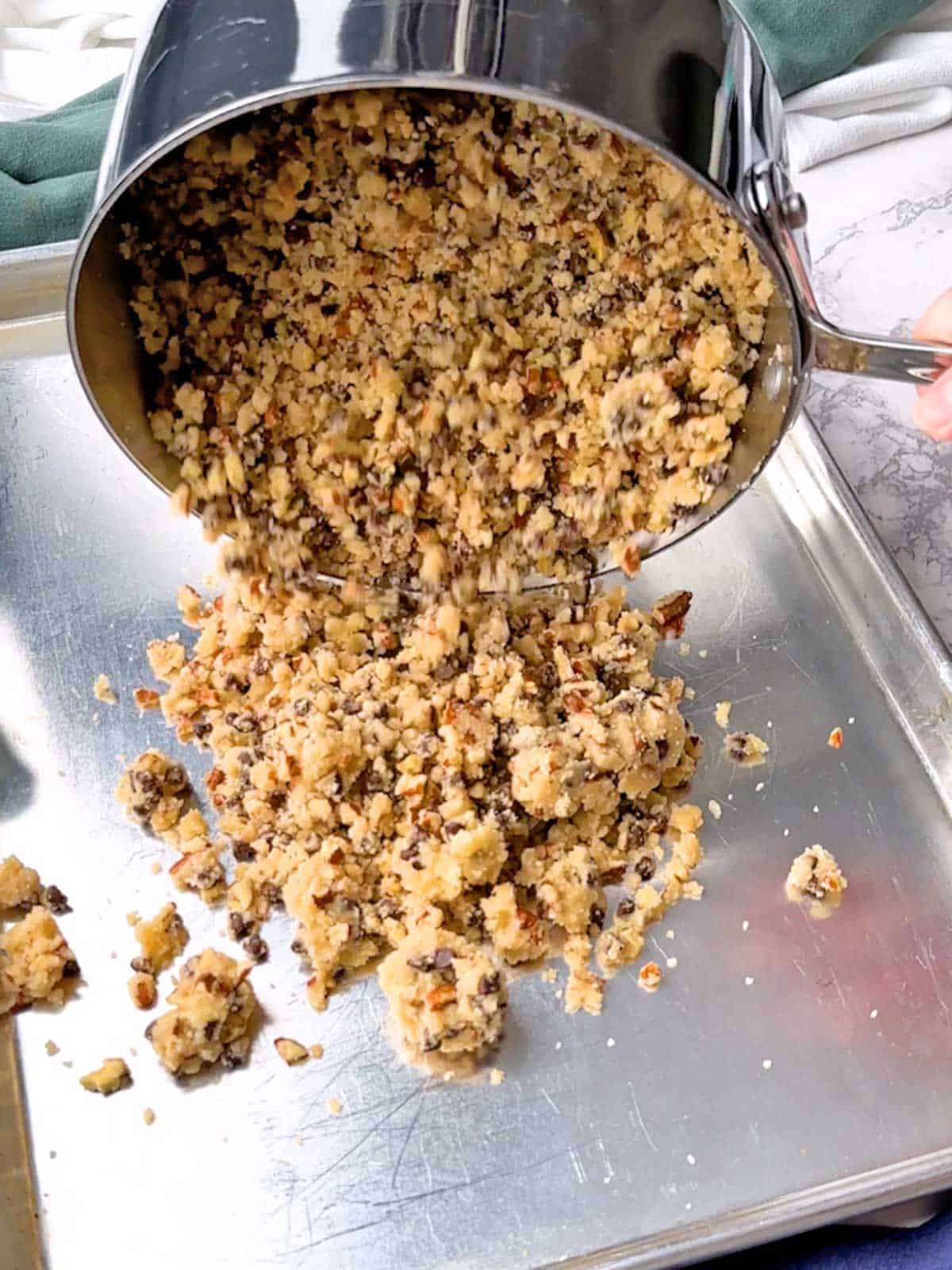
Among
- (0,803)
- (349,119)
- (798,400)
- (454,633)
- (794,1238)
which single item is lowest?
(794,1238)

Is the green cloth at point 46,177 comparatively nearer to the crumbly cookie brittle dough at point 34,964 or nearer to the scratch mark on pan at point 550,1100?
the crumbly cookie brittle dough at point 34,964

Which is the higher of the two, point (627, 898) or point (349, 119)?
point (349, 119)

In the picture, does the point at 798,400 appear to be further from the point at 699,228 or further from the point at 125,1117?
the point at 125,1117

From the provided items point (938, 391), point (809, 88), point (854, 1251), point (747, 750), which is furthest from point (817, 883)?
point (809, 88)

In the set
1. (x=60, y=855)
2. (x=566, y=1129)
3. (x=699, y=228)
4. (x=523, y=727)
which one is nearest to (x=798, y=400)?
(x=699, y=228)

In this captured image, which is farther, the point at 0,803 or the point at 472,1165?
the point at 0,803

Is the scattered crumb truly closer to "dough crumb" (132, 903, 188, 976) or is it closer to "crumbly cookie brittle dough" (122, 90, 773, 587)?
"dough crumb" (132, 903, 188, 976)

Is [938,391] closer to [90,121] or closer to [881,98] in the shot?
[881,98]
